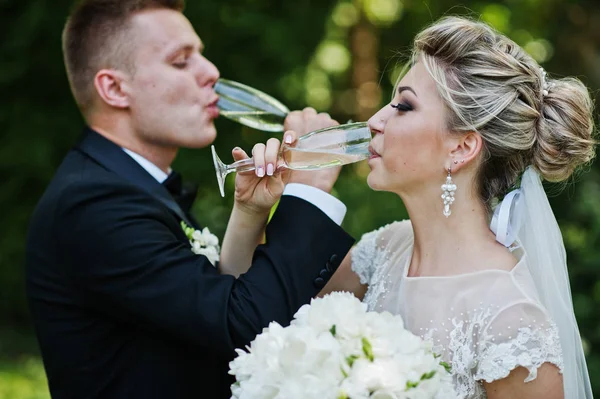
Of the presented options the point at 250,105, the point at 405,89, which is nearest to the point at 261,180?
the point at 405,89

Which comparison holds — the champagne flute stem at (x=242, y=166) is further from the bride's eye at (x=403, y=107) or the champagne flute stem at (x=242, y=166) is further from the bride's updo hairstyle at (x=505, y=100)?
the bride's updo hairstyle at (x=505, y=100)

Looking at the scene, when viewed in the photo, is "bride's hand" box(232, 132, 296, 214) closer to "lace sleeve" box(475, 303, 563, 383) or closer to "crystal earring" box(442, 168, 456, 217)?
"crystal earring" box(442, 168, 456, 217)

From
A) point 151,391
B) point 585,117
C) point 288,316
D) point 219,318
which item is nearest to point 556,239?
point 585,117

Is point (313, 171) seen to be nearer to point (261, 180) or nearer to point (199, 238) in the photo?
point (261, 180)

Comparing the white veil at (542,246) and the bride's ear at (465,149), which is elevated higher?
the bride's ear at (465,149)

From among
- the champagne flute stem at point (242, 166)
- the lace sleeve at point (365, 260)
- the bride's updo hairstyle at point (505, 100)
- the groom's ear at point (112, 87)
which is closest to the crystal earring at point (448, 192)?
the bride's updo hairstyle at point (505, 100)

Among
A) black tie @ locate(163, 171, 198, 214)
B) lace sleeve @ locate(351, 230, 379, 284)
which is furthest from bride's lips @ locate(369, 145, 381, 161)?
black tie @ locate(163, 171, 198, 214)

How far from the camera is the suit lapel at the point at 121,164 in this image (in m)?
3.31

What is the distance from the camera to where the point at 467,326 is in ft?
8.85

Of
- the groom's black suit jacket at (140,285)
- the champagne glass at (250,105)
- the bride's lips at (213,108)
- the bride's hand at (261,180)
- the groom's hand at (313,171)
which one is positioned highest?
the champagne glass at (250,105)

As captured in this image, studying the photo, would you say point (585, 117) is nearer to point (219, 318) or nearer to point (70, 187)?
point (219, 318)

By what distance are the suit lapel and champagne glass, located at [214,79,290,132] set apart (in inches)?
24.0

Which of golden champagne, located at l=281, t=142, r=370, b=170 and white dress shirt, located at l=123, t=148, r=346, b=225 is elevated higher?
golden champagne, located at l=281, t=142, r=370, b=170

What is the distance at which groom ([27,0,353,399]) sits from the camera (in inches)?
110
